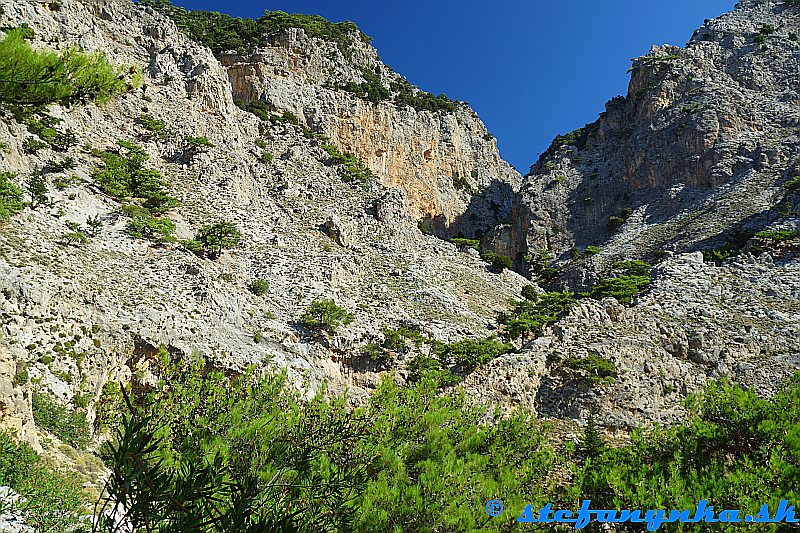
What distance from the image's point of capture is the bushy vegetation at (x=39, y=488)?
6.84 meters

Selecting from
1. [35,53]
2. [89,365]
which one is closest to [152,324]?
[89,365]

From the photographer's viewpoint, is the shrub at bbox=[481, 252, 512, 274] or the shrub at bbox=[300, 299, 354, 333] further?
the shrub at bbox=[481, 252, 512, 274]

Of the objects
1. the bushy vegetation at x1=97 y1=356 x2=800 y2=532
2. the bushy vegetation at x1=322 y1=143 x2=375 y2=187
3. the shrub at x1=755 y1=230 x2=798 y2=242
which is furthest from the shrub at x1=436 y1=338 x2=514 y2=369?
the shrub at x1=755 y1=230 x2=798 y2=242

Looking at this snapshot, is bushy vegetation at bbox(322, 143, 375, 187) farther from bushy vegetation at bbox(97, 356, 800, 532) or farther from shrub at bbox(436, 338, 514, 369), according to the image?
bushy vegetation at bbox(97, 356, 800, 532)

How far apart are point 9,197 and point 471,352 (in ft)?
66.0

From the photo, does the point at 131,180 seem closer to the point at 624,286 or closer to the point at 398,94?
the point at 624,286

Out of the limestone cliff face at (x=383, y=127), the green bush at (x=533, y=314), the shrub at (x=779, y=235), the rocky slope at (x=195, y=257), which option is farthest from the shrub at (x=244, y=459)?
the limestone cliff face at (x=383, y=127)

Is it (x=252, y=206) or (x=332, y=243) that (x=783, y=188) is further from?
(x=252, y=206)

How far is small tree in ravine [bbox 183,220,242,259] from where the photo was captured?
2567 centimetres

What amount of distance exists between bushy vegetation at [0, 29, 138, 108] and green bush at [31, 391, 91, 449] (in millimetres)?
7724

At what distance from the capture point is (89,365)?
15469 mm

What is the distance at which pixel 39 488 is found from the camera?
7.98 m

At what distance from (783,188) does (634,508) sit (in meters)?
42.7

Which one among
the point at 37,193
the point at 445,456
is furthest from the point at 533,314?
the point at 37,193
